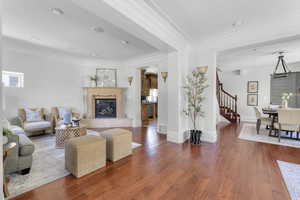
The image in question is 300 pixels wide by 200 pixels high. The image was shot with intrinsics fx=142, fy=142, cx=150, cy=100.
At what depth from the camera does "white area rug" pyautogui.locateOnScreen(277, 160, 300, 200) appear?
1819mm

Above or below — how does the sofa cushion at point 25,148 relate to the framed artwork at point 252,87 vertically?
below

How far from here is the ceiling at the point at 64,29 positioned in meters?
2.36

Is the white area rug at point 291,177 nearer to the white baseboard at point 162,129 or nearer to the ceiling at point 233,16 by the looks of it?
the ceiling at point 233,16

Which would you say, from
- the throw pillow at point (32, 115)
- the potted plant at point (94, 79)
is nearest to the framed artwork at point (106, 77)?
the potted plant at point (94, 79)

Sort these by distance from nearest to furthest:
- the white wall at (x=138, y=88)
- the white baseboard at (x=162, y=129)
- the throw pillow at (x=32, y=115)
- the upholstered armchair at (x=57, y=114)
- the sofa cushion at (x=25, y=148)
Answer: the sofa cushion at (x=25, y=148)
the throw pillow at (x=32, y=115)
the upholstered armchair at (x=57, y=114)
the white baseboard at (x=162, y=129)
the white wall at (x=138, y=88)

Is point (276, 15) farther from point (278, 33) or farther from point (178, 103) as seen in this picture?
point (178, 103)

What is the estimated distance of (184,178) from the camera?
84.3 inches

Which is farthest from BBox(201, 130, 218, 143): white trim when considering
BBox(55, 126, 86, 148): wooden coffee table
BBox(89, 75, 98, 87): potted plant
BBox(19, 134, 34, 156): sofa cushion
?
BBox(89, 75, 98, 87): potted plant

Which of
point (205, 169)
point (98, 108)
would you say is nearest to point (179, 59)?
point (205, 169)

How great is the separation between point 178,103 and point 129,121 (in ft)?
9.06

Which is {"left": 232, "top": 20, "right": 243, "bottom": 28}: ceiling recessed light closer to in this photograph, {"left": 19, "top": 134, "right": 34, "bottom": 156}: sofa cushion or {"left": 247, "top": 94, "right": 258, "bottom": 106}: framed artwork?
{"left": 19, "top": 134, "right": 34, "bottom": 156}: sofa cushion

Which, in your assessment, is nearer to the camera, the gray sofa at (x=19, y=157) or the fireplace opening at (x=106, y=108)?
the gray sofa at (x=19, y=157)

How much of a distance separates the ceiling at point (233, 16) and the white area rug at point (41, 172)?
3.10 metres

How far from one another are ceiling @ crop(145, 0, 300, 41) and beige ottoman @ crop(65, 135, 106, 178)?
2452 mm
